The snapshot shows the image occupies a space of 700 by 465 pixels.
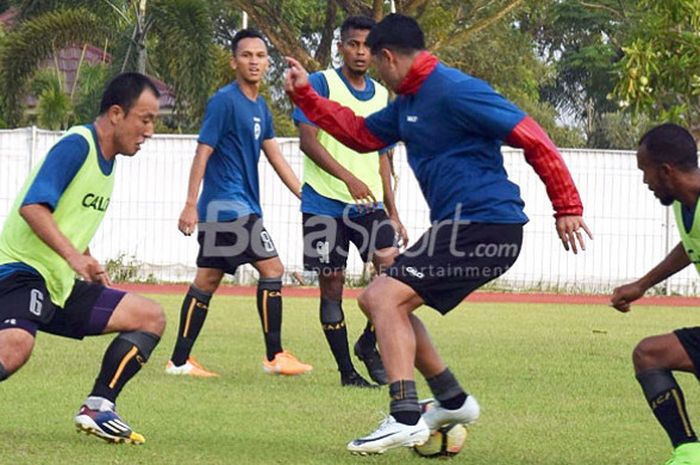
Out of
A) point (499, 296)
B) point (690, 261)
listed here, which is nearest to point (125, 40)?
point (499, 296)

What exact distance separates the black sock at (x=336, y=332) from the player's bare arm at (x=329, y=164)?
2.53 feet

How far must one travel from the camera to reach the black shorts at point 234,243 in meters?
10.4

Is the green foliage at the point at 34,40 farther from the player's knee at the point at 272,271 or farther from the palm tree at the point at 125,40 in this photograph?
the player's knee at the point at 272,271

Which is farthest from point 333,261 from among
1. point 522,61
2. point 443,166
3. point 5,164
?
point 522,61

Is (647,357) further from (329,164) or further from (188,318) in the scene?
(188,318)

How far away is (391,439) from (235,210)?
13.1 ft

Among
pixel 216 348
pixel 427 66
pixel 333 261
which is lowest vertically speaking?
pixel 216 348

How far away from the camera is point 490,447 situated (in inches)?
291

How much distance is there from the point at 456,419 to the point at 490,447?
0.32 metres

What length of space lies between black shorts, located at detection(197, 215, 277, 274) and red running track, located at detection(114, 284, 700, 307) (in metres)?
10.0

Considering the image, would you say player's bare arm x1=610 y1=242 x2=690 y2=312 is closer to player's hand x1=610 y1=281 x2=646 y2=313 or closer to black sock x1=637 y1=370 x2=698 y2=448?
player's hand x1=610 y1=281 x2=646 y2=313

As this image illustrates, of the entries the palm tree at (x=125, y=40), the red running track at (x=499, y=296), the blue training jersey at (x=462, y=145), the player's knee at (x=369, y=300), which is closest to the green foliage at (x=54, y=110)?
the palm tree at (x=125, y=40)

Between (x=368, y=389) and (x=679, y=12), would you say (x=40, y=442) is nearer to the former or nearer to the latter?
(x=368, y=389)

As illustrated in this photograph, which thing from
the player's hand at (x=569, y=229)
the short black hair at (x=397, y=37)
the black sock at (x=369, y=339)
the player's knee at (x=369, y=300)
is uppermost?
the short black hair at (x=397, y=37)
